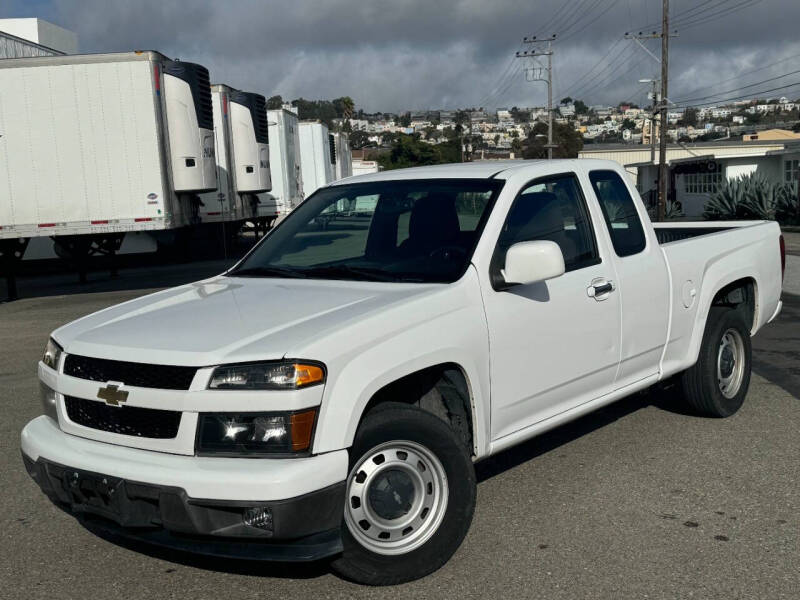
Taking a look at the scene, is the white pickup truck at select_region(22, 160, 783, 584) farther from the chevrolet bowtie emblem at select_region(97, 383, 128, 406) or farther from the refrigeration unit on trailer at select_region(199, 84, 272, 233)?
the refrigeration unit on trailer at select_region(199, 84, 272, 233)

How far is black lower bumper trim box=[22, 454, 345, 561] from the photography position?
11.3ft

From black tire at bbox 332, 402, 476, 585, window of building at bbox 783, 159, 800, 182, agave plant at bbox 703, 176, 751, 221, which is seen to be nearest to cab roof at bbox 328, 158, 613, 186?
black tire at bbox 332, 402, 476, 585

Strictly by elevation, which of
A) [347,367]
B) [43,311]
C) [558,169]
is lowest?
[43,311]

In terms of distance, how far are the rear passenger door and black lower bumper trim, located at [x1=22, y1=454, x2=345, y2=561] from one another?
2.41 metres

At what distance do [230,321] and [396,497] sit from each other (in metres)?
1.03

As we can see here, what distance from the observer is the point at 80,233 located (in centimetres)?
1641

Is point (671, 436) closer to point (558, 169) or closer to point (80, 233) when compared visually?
point (558, 169)

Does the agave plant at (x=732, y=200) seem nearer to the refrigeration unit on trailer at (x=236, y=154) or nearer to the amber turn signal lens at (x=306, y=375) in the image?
the refrigeration unit on trailer at (x=236, y=154)

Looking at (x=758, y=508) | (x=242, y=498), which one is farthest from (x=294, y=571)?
(x=758, y=508)

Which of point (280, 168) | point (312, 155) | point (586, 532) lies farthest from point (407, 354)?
point (312, 155)

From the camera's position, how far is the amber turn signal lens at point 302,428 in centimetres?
Answer: 351

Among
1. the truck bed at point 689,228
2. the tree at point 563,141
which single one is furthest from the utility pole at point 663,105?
the tree at point 563,141

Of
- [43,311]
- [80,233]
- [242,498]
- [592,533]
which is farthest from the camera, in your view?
[80,233]

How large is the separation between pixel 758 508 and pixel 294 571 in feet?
7.76
